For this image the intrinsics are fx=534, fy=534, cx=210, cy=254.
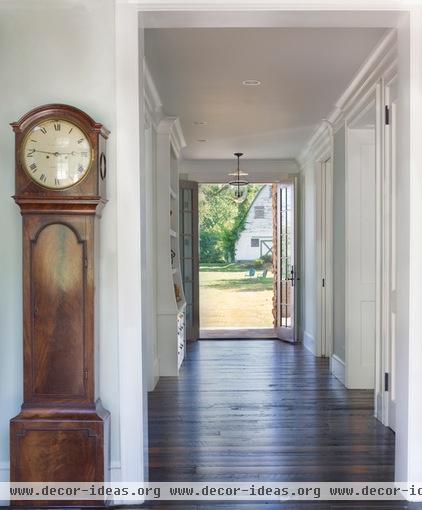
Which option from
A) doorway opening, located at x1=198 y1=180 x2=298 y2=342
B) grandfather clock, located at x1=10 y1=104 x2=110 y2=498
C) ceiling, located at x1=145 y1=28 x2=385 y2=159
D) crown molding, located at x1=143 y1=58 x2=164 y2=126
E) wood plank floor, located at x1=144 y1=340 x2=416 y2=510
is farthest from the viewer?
doorway opening, located at x1=198 y1=180 x2=298 y2=342

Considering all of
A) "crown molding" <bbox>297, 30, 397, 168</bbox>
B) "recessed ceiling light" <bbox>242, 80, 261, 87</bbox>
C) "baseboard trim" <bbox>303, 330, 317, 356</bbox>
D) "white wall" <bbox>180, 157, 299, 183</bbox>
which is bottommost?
"baseboard trim" <bbox>303, 330, 317, 356</bbox>

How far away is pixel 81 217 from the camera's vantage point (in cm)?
257

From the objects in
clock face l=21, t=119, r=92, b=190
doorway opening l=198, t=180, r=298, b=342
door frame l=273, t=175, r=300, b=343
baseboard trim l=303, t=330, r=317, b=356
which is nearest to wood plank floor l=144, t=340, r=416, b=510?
baseboard trim l=303, t=330, r=317, b=356

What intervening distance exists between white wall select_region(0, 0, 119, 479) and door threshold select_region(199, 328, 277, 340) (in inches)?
226

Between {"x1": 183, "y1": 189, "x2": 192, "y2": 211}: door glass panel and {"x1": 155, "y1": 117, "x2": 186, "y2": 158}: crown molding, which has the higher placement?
{"x1": 155, "y1": 117, "x2": 186, "y2": 158}: crown molding

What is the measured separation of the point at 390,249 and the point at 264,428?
1605 millimetres

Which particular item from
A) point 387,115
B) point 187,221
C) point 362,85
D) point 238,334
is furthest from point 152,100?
point 238,334

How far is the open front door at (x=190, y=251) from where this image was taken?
26.4 ft

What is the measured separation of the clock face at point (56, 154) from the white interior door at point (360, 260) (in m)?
3.19

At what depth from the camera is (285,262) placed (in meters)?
8.29

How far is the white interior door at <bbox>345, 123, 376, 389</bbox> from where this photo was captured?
508cm

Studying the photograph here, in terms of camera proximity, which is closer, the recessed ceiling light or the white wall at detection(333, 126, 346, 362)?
the recessed ceiling light

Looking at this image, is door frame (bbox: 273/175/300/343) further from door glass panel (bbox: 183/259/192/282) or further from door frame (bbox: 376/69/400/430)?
door frame (bbox: 376/69/400/430)

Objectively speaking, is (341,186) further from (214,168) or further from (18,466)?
(18,466)
